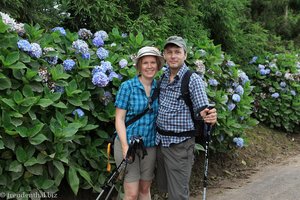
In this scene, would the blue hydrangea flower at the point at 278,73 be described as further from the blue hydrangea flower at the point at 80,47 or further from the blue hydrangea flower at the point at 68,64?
the blue hydrangea flower at the point at 68,64

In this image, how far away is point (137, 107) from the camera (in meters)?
3.42

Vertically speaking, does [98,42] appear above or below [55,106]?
above

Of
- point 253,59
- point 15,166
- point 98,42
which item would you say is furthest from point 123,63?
point 253,59

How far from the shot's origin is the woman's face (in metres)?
3.44

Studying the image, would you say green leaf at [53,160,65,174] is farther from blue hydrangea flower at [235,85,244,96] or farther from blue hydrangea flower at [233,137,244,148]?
blue hydrangea flower at [235,85,244,96]

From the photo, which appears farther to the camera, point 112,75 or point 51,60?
point 112,75

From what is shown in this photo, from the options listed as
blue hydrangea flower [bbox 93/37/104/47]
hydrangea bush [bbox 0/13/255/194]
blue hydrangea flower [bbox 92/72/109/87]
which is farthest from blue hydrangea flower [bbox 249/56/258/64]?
blue hydrangea flower [bbox 92/72/109/87]

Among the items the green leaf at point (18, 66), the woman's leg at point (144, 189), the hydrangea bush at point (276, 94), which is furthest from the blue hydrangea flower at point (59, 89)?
the hydrangea bush at point (276, 94)

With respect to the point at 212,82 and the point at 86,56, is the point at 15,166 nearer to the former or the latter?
the point at 86,56

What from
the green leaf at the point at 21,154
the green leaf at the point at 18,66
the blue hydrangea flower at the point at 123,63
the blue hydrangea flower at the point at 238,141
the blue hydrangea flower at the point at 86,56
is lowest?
the blue hydrangea flower at the point at 238,141

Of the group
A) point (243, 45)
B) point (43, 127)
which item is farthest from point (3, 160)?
point (243, 45)

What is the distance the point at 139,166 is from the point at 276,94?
19.3ft

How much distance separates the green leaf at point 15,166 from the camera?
3.57 metres

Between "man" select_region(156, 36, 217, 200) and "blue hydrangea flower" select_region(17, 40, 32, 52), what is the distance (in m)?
1.36
